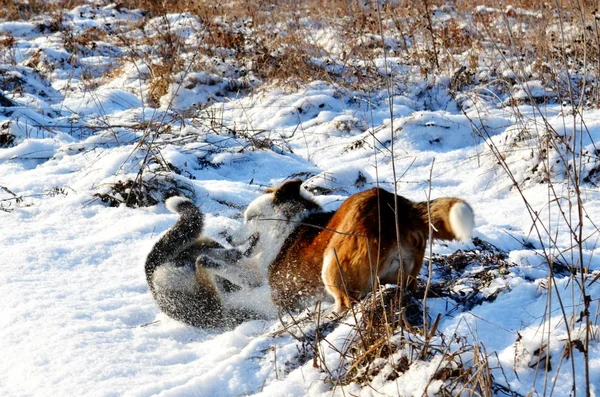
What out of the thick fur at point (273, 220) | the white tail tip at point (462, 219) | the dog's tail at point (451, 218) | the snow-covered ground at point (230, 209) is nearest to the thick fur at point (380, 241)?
the dog's tail at point (451, 218)

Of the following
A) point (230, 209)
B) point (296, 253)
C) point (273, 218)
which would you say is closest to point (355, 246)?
point (296, 253)

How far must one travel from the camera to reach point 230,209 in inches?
208

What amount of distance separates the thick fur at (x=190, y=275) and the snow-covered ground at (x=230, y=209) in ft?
0.40

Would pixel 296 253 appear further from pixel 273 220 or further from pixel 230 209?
pixel 230 209

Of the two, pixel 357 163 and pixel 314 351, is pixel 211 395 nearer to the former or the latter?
pixel 314 351

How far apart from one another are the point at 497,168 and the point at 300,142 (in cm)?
241

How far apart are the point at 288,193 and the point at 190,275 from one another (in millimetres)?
832

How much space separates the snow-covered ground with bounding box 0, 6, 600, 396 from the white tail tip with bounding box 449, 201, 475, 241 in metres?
0.34

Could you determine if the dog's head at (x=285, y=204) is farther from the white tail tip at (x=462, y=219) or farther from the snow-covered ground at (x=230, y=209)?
the white tail tip at (x=462, y=219)

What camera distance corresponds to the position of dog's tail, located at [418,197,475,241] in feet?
9.62

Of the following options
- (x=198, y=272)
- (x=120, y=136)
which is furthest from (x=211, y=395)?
(x=120, y=136)

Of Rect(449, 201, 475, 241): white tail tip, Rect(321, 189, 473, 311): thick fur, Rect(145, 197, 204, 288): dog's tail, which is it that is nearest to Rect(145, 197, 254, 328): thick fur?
Rect(145, 197, 204, 288): dog's tail

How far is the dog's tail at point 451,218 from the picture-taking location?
2.93 metres

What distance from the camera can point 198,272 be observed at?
4031mm
